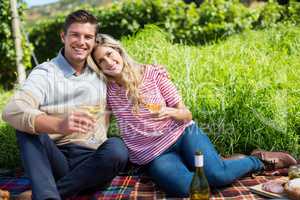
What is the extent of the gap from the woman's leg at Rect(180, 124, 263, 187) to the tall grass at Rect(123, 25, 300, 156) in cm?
63

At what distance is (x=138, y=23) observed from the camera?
30.4 ft

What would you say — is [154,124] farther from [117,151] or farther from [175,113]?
[117,151]

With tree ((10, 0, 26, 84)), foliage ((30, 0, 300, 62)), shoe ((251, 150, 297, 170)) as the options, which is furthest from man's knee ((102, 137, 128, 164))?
foliage ((30, 0, 300, 62))

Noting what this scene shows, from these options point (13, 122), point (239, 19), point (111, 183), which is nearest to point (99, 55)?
point (13, 122)

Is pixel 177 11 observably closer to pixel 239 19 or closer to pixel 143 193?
pixel 239 19

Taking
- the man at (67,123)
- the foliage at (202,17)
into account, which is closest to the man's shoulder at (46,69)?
the man at (67,123)

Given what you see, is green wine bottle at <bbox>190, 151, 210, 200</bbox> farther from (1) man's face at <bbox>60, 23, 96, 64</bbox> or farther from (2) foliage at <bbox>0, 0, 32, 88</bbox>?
(2) foliage at <bbox>0, 0, 32, 88</bbox>

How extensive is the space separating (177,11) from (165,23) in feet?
1.72

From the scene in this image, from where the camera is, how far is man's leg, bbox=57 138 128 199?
131 inches

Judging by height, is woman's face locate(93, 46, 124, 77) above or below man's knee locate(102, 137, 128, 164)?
above

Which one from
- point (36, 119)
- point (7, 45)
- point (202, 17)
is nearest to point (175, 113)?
point (36, 119)

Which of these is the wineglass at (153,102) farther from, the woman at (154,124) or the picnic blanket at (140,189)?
the picnic blanket at (140,189)

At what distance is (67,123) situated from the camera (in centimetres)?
300

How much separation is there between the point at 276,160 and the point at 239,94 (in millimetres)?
858
